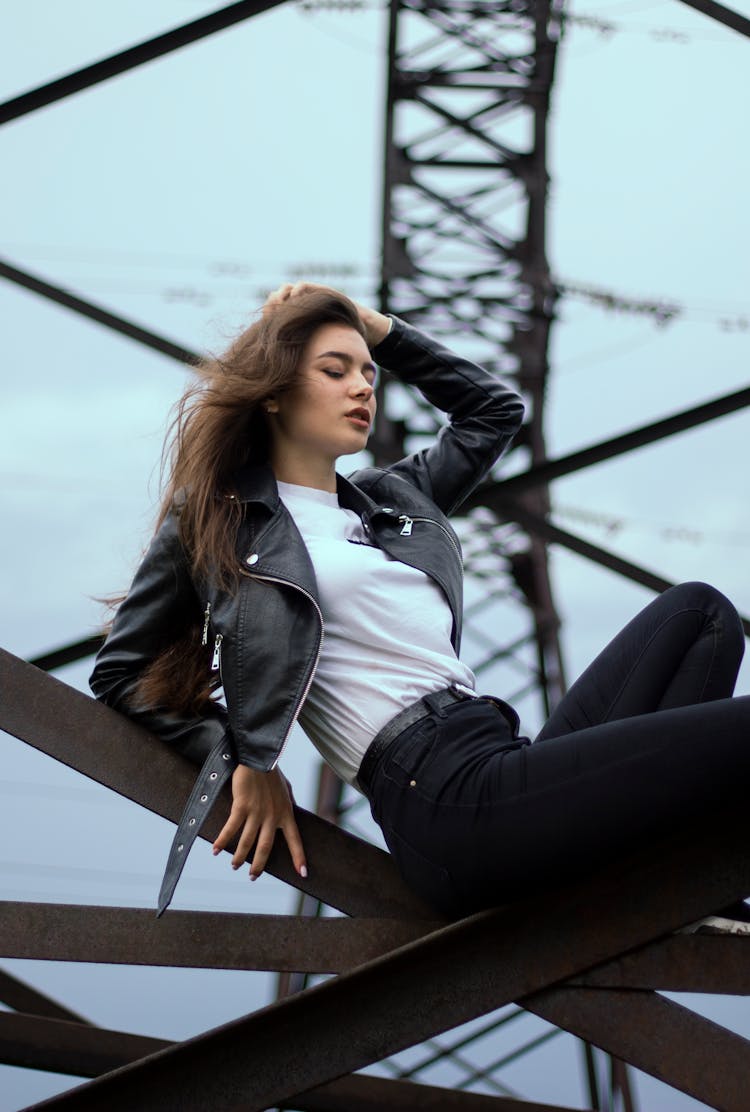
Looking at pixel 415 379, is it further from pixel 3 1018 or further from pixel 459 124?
pixel 459 124

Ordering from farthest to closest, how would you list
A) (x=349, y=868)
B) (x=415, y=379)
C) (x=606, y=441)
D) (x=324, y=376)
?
1. (x=606, y=441)
2. (x=415, y=379)
3. (x=324, y=376)
4. (x=349, y=868)

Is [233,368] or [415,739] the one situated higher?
[233,368]

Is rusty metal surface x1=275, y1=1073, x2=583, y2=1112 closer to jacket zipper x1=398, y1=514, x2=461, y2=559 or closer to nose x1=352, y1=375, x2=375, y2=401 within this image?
jacket zipper x1=398, y1=514, x2=461, y2=559

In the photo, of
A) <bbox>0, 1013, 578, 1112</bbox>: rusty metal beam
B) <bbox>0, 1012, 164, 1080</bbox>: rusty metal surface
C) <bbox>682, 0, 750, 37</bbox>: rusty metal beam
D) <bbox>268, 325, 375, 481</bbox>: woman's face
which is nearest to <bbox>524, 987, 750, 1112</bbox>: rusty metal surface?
<bbox>268, 325, 375, 481</bbox>: woman's face

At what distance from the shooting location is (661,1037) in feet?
9.87

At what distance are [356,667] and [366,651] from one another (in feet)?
0.13

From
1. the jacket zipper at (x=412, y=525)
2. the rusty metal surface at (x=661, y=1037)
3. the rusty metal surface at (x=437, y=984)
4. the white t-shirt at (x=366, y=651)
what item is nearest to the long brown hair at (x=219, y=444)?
the white t-shirt at (x=366, y=651)

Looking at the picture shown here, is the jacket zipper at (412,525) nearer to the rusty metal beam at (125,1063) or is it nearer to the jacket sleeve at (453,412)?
the jacket sleeve at (453,412)

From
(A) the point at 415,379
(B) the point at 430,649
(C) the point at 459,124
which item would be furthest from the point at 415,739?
(C) the point at 459,124

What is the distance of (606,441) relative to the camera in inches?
208

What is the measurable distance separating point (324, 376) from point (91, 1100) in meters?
1.63

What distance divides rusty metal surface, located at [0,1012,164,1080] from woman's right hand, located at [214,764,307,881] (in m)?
1.99

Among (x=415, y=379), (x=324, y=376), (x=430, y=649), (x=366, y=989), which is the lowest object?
(x=366, y=989)

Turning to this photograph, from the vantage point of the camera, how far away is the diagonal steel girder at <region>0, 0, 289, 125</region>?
182 inches
